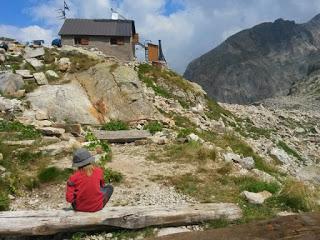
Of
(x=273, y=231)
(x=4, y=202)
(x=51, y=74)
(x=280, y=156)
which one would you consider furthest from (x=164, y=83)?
(x=273, y=231)

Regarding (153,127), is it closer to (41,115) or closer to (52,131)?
(52,131)

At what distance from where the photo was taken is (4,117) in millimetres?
22562

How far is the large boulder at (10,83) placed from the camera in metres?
25.9

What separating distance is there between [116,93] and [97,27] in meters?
22.8

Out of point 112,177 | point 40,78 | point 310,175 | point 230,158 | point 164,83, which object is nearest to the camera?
point 112,177

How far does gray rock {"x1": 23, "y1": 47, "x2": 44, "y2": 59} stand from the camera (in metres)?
31.8

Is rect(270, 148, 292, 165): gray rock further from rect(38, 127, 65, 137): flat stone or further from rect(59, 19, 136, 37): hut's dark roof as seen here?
rect(59, 19, 136, 37): hut's dark roof

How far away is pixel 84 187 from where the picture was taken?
34.5 ft

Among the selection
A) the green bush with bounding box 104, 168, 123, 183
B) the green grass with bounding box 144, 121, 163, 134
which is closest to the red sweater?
the green bush with bounding box 104, 168, 123, 183

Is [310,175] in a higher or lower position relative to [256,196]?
higher

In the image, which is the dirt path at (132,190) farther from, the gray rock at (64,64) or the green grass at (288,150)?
the green grass at (288,150)

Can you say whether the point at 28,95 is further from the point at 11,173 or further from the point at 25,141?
the point at 11,173

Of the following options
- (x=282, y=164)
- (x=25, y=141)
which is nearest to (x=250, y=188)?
(x=25, y=141)

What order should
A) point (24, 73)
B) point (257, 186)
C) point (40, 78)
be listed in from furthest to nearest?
point (24, 73)
point (40, 78)
point (257, 186)
